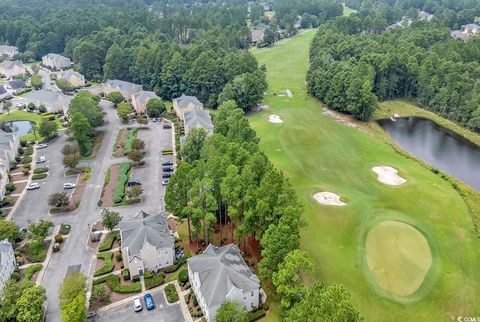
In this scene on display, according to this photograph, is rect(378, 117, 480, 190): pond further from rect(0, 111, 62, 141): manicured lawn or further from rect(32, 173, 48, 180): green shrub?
rect(0, 111, 62, 141): manicured lawn

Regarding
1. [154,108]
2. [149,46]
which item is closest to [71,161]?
[154,108]

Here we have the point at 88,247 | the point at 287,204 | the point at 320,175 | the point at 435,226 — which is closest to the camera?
the point at 287,204

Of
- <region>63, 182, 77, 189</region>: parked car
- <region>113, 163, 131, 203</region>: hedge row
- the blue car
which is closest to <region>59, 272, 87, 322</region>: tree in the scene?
the blue car

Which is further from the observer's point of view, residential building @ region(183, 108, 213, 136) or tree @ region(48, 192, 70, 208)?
residential building @ region(183, 108, 213, 136)

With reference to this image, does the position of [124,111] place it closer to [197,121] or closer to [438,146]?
[197,121]

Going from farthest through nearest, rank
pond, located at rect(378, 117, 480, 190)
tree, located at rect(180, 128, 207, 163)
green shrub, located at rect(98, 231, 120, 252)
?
pond, located at rect(378, 117, 480, 190) < tree, located at rect(180, 128, 207, 163) < green shrub, located at rect(98, 231, 120, 252)

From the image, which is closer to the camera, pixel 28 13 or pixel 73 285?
pixel 73 285

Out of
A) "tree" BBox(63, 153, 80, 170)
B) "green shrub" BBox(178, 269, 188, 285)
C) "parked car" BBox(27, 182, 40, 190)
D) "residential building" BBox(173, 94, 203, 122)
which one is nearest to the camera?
"green shrub" BBox(178, 269, 188, 285)

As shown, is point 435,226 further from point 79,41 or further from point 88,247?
point 79,41

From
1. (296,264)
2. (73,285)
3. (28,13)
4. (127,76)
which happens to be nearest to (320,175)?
(296,264)
